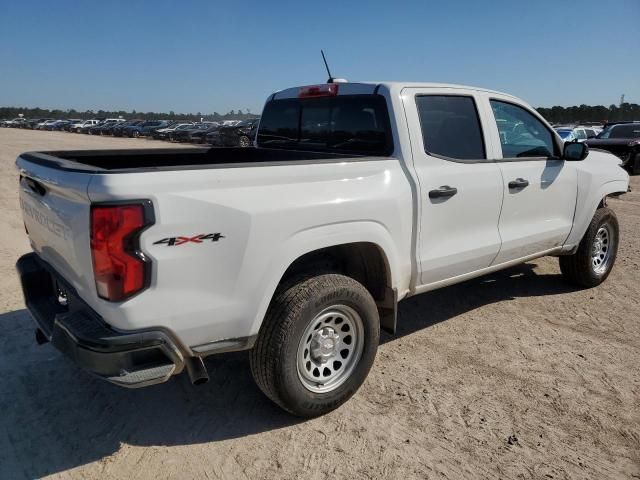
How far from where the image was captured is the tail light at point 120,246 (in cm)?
211

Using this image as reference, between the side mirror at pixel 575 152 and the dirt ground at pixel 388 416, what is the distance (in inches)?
57.1

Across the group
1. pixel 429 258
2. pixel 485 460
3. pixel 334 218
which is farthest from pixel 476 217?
pixel 485 460

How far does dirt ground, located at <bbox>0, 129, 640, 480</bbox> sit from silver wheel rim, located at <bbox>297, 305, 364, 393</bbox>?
0.78 ft

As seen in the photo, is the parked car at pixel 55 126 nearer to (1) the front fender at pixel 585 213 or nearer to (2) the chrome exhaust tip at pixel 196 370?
(1) the front fender at pixel 585 213

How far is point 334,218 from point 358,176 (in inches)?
13.4

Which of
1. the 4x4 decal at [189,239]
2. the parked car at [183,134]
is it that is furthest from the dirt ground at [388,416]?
the parked car at [183,134]

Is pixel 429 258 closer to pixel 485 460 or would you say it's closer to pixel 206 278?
pixel 485 460

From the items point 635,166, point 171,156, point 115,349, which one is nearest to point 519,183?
point 171,156

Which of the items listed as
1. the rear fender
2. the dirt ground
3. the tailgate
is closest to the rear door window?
the rear fender

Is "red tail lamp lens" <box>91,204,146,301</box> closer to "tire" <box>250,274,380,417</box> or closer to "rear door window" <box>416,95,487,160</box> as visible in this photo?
"tire" <box>250,274,380,417</box>

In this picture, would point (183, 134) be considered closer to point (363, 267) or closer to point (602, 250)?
point (602, 250)

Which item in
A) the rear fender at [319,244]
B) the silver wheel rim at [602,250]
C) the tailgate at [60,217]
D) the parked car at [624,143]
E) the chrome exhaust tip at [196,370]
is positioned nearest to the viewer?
the tailgate at [60,217]

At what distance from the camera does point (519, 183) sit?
4000 mm

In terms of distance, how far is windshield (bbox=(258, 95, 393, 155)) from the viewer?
345cm
